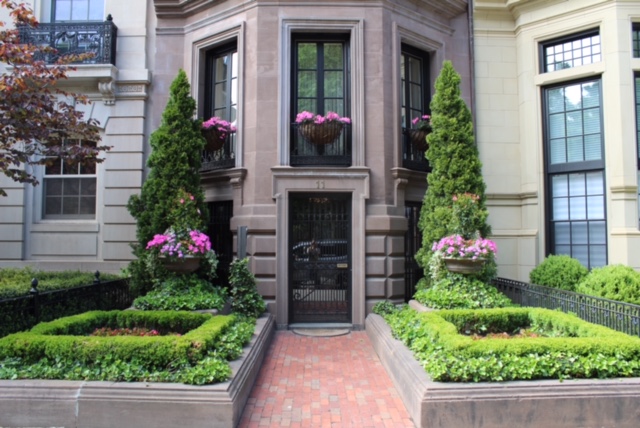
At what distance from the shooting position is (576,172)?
11141 millimetres

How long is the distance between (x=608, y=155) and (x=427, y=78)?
4661 millimetres

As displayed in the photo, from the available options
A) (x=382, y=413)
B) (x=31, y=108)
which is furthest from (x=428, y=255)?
(x=31, y=108)

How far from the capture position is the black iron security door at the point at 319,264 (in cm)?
1030

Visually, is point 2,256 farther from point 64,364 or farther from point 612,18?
point 612,18

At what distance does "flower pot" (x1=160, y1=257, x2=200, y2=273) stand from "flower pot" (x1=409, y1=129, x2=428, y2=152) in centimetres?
578

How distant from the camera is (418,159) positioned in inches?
447

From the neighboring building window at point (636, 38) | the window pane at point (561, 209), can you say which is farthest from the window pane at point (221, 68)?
the neighboring building window at point (636, 38)

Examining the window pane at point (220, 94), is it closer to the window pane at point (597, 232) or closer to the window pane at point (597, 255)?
the window pane at point (597, 232)

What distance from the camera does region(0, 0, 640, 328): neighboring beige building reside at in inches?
404

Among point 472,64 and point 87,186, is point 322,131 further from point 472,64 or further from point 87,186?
point 87,186

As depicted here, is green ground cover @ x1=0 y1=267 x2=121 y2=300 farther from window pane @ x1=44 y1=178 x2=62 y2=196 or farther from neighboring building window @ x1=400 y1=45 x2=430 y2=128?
Answer: neighboring building window @ x1=400 y1=45 x2=430 y2=128

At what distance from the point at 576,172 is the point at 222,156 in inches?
340

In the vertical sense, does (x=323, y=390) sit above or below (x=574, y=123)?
below

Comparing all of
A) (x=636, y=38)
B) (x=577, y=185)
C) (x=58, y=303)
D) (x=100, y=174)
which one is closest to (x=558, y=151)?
(x=577, y=185)
